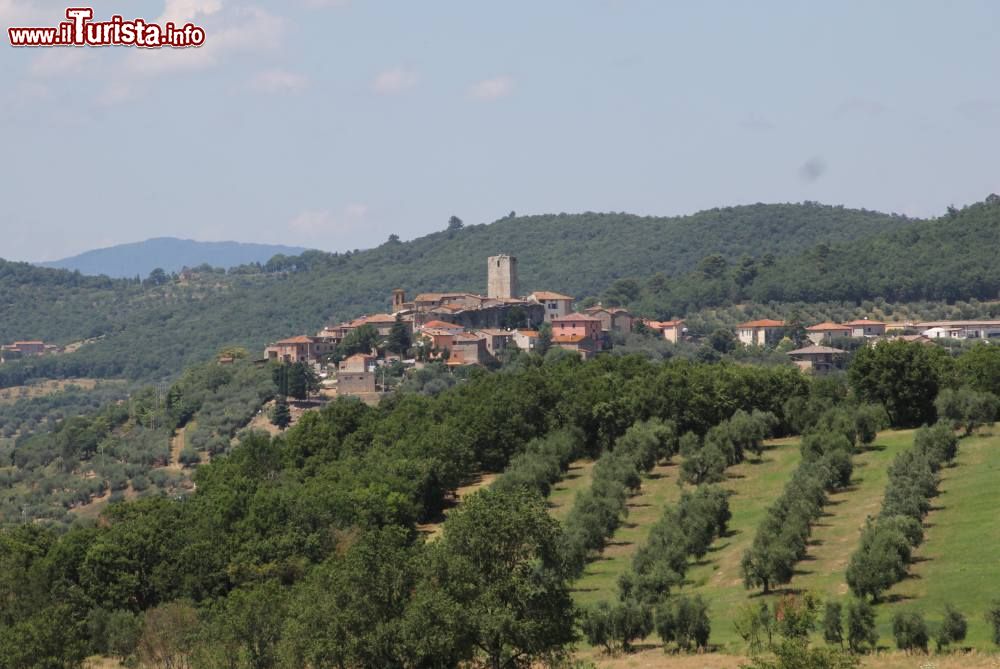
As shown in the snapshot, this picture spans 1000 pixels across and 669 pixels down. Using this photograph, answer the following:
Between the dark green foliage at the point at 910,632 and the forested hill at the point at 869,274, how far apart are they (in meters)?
121

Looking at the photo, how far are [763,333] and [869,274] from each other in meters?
28.7

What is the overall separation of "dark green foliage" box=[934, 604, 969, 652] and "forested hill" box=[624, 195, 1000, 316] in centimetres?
12043

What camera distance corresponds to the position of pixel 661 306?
520 feet

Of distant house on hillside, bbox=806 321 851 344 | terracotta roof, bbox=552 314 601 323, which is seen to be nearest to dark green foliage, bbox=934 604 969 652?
terracotta roof, bbox=552 314 601 323

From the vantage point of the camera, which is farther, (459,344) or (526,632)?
(459,344)

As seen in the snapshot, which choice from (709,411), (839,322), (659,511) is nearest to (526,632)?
(659,511)

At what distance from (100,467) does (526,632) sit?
260ft

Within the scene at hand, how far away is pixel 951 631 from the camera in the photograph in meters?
35.0

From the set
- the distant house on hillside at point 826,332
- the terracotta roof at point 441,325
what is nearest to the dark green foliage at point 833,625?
the terracotta roof at point 441,325

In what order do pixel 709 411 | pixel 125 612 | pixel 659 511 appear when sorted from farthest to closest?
1. pixel 709 411
2. pixel 659 511
3. pixel 125 612

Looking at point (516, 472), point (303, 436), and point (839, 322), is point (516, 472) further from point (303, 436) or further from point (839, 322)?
point (839, 322)

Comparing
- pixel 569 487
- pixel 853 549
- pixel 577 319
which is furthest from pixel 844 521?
pixel 577 319

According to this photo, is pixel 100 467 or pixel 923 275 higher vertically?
pixel 923 275

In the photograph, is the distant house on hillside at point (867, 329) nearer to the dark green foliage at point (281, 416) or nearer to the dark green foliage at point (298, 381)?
the dark green foliage at point (298, 381)
